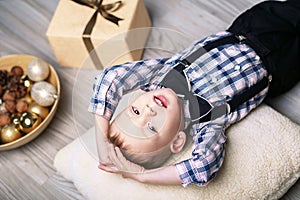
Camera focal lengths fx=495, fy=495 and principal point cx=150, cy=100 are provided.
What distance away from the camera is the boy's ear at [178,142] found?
1009mm

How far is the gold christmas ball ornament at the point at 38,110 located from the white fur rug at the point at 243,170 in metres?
0.22

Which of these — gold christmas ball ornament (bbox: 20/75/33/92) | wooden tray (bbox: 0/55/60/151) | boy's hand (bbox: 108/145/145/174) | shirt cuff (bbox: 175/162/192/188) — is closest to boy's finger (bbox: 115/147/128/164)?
boy's hand (bbox: 108/145/145/174)

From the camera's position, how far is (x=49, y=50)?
1538mm

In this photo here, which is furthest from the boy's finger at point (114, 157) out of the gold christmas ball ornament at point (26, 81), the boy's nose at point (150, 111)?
the gold christmas ball ornament at point (26, 81)

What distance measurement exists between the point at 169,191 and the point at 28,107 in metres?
0.50

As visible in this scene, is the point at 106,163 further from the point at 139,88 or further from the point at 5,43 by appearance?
the point at 5,43

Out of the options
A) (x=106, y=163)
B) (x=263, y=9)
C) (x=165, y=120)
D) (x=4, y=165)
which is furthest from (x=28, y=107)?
(x=263, y=9)

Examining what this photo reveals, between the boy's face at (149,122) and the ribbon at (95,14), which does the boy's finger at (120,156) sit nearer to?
the boy's face at (149,122)

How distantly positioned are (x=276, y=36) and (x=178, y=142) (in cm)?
41

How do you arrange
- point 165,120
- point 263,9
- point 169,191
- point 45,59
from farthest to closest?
point 45,59 → point 263,9 → point 169,191 → point 165,120

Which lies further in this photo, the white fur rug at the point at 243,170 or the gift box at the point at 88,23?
the gift box at the point at 88,23

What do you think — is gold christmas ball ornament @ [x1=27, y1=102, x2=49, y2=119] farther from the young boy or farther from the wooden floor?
the young boy

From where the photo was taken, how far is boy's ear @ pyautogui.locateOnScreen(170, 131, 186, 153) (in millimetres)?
1009

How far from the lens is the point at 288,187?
1.14 m
